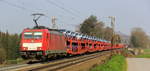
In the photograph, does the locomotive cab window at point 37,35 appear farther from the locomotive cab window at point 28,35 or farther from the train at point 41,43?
the locomotive cab window at point 28,35

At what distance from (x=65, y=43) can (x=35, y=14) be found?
7.08 metres

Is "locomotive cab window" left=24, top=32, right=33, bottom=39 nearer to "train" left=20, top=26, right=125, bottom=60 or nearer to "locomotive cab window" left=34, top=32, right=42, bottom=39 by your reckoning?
"train" left=20, top=26, right=125, bottom=60

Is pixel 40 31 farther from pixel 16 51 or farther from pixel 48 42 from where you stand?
pixel 16 51

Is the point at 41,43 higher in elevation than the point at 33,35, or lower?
lower

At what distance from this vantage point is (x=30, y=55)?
26078mm

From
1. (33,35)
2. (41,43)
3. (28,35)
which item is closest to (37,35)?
(33,35)

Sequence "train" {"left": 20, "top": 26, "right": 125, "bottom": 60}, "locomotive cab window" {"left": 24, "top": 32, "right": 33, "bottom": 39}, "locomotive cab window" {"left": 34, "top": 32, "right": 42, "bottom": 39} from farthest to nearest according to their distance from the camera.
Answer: "locomotive cab window" {"left": 24, "top": 32, "right": 33, "bottom": 39}
"locomotive cab window" {"left": 34, "top": 32, "right": 42, "bottom": 39}
"train" {"left": 20, "top": 26, "right": 125, "bottom": 60}

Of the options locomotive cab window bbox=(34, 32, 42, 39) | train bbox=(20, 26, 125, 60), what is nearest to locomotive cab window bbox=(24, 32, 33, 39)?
train bbox=(20, 26, 125, 60)

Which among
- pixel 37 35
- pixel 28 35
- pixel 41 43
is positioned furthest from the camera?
pixel 28 35

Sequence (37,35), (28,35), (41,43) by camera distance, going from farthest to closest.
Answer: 1. (28,35)
2. (37,35)
3. (41,43)

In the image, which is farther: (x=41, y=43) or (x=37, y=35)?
(x=37, y=35)

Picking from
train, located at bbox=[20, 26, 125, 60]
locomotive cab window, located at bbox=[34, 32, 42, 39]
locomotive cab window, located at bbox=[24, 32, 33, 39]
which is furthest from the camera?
locomotive cab window, located at bbox=[24, 32, 33, 39]

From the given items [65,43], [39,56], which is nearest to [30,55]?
[39,56]

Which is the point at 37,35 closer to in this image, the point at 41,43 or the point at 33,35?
the point at 33,35
